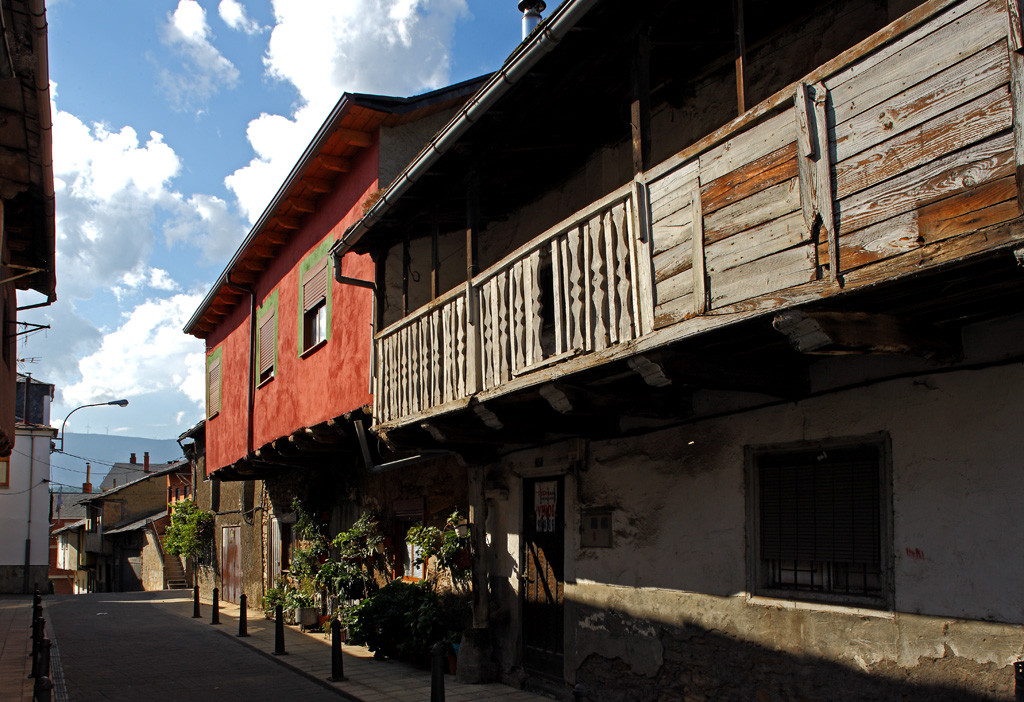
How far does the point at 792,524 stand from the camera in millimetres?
5871

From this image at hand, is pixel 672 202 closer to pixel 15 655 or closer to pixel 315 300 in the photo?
pixel 315 300

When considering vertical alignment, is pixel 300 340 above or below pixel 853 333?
above

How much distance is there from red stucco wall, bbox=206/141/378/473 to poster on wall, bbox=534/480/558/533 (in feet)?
9.23

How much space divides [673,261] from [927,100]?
1.76 metres

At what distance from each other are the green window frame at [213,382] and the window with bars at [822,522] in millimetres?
16404

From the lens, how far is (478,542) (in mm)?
9633

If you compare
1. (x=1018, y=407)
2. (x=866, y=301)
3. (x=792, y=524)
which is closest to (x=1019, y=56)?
(x=866, y=301)

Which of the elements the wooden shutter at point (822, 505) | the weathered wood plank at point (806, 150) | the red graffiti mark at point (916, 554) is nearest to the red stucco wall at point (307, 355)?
the wooden shutter at point (822, 505)

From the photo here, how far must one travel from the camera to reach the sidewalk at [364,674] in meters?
8.48

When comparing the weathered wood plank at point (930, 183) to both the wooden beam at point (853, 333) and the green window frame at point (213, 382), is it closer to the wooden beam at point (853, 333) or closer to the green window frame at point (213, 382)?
the wooden beam at point (853, 333)

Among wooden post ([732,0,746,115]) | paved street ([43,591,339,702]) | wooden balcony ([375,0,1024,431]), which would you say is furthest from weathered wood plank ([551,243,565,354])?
paved street ([43,591,339,702])

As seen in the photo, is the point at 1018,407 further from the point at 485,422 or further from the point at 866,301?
the point at 485,422

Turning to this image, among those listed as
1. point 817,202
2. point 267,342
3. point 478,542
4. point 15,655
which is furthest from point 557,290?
point 267,342

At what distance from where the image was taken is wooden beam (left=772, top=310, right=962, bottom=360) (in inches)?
167
